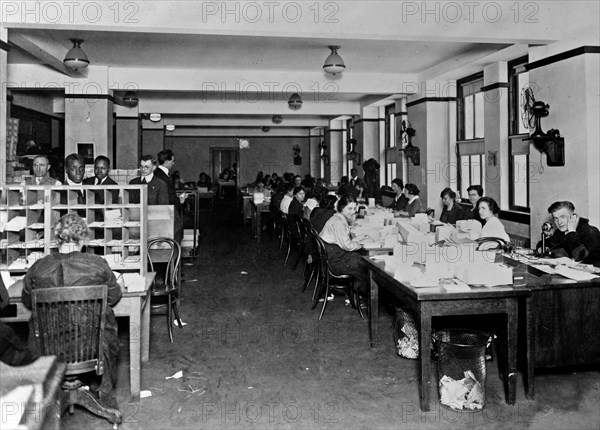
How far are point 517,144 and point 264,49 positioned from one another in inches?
152

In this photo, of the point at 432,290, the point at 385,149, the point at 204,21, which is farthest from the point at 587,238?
the point at 385,149

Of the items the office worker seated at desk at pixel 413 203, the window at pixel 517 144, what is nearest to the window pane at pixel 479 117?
the window at pixel 517 144

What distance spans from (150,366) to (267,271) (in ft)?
12.5

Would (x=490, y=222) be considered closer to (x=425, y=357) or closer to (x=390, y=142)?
(x=425, y=357)


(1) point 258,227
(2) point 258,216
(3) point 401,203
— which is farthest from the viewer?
(2) point 258,216

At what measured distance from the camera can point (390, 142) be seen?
14.0 metres

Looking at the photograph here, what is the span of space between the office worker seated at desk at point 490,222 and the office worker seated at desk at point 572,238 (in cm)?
67

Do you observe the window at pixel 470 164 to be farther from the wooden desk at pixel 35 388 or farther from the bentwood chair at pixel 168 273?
the wooden desk at pixel 35 388

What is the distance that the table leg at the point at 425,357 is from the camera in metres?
3.41

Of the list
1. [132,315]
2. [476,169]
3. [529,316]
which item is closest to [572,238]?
[529,316]

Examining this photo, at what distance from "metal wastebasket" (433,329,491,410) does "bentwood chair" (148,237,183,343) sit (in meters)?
2.34

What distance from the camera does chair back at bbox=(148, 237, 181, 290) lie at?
499cm

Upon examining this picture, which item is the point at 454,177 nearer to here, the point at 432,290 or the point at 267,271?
the point at 267,271

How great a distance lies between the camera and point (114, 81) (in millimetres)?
9914
